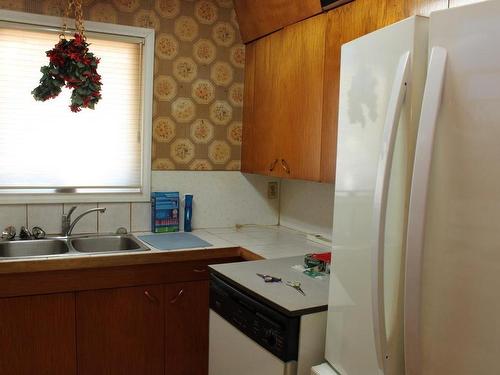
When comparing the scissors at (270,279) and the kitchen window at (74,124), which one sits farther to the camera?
the kitchen window at (74,124)

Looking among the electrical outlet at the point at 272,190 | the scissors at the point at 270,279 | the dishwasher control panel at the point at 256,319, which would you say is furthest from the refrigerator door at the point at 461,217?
the electrical outlet at the point at 272,190

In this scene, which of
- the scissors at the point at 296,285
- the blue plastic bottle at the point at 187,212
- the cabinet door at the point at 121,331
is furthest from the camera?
the blue plastic bottle at the point at 187,212

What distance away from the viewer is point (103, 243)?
9.11ft

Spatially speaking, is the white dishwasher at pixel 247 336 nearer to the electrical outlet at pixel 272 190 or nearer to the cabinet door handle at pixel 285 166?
the cabinet door handle at pixel 285 166

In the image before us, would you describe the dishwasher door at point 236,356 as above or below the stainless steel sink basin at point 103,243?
below

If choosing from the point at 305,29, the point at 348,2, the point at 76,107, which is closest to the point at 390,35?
the point at 348,2

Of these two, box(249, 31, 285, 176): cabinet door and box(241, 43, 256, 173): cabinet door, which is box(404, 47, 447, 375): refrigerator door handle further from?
box(241, 43, 256, 173): cabinet door

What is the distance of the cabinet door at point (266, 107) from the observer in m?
2.71

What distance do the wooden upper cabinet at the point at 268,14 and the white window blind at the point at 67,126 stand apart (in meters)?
0.68

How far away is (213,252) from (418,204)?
1644 mm

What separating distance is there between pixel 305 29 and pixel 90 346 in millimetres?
1958

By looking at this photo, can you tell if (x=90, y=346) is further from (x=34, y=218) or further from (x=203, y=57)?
(x=203, y=57)

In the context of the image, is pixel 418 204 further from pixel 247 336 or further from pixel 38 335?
pixel 38 335

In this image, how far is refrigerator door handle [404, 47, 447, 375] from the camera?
100 cm
